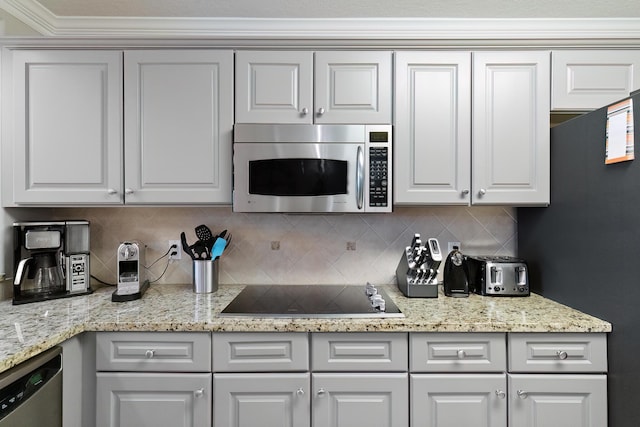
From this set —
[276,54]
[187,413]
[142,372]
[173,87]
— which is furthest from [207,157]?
[187,413]

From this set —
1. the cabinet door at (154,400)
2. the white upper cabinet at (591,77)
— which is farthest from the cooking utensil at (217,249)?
the white upper cabinet at (591,77)

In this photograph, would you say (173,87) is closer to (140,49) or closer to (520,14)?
(140,49)

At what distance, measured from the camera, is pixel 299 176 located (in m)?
1.71

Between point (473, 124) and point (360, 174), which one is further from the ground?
point (473, 124)

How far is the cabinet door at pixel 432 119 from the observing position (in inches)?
67.7

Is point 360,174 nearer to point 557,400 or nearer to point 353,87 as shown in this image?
point 353,87

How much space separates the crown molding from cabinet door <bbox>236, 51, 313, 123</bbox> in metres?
0.10

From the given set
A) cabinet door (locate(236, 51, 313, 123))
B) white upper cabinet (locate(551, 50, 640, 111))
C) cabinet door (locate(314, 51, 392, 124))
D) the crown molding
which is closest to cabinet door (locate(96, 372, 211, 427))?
cabinet door (locate(236, 51, 313, 123))

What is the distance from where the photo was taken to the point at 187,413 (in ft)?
4.64

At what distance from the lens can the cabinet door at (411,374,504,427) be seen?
1414 mm

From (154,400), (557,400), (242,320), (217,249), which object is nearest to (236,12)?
(217,249)

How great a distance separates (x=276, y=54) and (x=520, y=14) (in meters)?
1.21

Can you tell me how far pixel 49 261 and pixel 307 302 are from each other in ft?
4.31

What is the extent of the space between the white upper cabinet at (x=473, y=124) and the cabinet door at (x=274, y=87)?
0.46 meters
